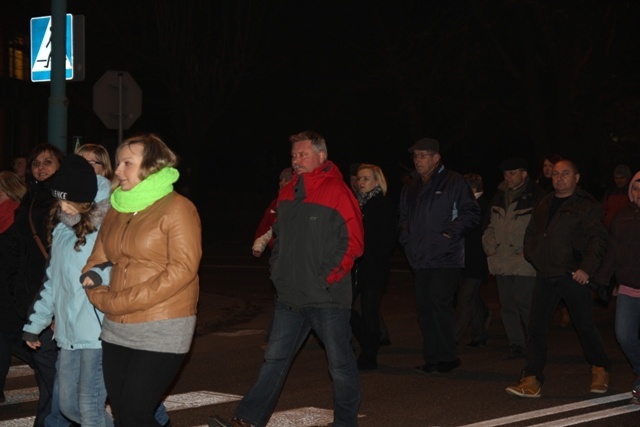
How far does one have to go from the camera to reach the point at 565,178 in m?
8.66

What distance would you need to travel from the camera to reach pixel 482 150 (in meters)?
42.0

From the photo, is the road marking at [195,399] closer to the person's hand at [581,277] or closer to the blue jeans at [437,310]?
the blue jeans at [437,310]

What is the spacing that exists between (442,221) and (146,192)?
186 inches

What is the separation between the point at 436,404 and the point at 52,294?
361cm

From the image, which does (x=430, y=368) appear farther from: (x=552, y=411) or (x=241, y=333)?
(x=241, y=333)

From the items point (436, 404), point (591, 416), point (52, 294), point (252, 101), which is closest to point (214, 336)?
point (436, 404)

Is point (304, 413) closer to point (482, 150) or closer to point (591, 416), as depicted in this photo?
point (591, 416)

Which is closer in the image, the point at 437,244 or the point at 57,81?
the point at 437,244

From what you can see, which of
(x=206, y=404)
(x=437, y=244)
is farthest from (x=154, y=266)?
(x=437, y=244)

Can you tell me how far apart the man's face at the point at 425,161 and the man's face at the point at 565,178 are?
133 cm

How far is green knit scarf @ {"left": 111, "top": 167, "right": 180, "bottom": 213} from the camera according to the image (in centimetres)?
531

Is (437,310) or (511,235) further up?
(511,235)

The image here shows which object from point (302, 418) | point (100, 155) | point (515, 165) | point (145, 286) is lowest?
point (302, 418)

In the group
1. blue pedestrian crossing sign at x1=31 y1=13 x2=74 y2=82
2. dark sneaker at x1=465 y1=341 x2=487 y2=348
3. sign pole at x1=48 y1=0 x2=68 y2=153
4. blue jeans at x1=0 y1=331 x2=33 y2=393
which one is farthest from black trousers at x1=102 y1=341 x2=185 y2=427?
blue pedestrian crossing sign at x1=31 y1=13 x2=74 y2=82
